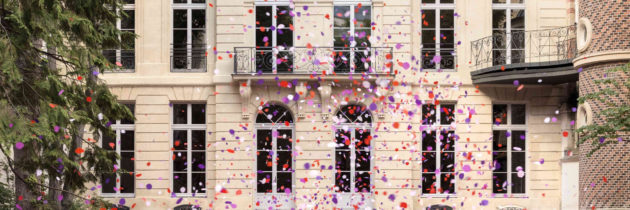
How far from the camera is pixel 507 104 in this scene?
67.7 feet

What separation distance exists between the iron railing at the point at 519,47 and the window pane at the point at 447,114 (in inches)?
41.8

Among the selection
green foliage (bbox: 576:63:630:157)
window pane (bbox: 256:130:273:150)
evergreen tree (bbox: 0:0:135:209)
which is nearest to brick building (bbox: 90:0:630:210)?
window pane (bbox: 256:130:273:150)

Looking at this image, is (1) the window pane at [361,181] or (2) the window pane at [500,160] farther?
(2) the window pane at [500,160]

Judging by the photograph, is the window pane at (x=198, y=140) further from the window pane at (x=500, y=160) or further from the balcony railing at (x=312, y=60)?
the window pane at (x=500, y=160)

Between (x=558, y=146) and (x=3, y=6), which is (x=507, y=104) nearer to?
(x=558, y=146)

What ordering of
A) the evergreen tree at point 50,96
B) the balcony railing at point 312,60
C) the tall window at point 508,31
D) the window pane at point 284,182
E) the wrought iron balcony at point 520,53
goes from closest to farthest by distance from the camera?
the evergreen tree at point 50,96 → the wrought iron balcony at point 520,53 → the balcony railing at point 312,60 → the window pane at point 284,182 → the tall window at point 508,31

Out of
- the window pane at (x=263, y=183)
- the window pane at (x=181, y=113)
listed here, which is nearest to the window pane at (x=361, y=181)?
the window pane at (x=263, y=183)

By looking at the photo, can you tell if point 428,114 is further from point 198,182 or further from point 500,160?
point 198,182

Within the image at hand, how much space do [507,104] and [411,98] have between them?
216 centimetres

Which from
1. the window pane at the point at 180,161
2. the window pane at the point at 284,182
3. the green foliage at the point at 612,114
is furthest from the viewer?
the window pane at the point at 180,161

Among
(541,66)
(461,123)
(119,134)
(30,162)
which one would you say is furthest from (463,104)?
(30,162)

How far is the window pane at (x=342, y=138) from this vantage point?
797 inches

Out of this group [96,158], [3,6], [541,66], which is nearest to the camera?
[3,6]

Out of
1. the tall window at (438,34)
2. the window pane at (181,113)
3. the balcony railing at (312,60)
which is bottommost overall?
the window pane at (181,113)
